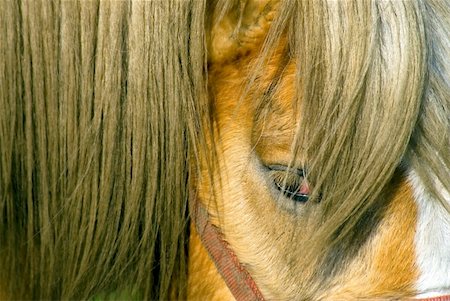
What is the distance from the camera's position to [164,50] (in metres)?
0.88

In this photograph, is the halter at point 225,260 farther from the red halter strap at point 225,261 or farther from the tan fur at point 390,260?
the tan fur at point 390,260

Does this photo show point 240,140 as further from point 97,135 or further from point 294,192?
point 97,135

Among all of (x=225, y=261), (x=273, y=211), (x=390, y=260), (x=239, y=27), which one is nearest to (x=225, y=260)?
(x=225, y=261)

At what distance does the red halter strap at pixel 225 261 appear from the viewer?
97cm

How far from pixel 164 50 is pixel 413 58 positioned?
35 centimetres

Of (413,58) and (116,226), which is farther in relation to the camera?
(116,226)

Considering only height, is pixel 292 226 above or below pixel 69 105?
below

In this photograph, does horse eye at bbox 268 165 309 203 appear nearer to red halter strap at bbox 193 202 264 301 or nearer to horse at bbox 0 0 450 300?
horse at bbox 0 0 450 300

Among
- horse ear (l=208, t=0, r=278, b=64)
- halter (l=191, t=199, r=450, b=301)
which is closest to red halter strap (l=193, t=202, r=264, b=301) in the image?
halter (l=191, t=199, r=450, b=301)

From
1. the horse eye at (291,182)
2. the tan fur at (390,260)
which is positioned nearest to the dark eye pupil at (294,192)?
the horse eye at (291,182)

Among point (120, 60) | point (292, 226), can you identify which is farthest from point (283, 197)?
point (120, 60)

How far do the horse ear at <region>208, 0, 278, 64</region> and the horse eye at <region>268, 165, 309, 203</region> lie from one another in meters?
0.19

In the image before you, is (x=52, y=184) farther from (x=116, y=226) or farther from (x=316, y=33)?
(x=316, y=33)

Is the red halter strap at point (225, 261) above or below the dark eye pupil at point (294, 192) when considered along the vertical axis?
below
